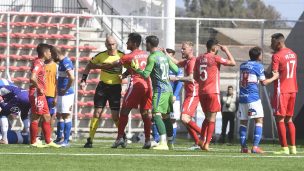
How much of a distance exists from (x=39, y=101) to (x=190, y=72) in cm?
322

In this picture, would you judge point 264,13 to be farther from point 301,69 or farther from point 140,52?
point 140,52

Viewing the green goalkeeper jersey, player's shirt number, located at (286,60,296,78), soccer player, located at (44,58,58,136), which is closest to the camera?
player's shirt number, located at (286,60,296,78)

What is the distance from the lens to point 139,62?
2197cm

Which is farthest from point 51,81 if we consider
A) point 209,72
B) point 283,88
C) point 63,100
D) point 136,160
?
point 136,160

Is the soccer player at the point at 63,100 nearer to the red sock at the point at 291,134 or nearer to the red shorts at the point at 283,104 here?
the red shorts at the point at 283,104

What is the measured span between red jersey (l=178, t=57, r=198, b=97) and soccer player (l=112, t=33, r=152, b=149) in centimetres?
94

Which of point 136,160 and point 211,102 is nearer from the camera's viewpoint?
point 136,160

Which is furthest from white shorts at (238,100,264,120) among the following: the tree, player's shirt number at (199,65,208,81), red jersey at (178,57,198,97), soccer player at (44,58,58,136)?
the tree

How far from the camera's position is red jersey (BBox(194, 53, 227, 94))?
857 inches

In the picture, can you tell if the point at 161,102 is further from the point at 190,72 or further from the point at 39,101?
the point at 39,101

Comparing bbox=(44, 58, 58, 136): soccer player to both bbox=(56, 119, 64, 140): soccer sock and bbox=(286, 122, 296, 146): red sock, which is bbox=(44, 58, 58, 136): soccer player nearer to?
bbox=(56, 119, 64, 140): soccer sock

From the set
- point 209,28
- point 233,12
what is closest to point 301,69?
point 209,28

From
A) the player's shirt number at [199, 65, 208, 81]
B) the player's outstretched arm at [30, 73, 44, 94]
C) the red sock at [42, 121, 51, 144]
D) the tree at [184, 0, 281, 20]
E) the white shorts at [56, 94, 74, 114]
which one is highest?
the tree at [184, 0, 281, 20]

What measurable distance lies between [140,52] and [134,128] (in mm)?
9983
